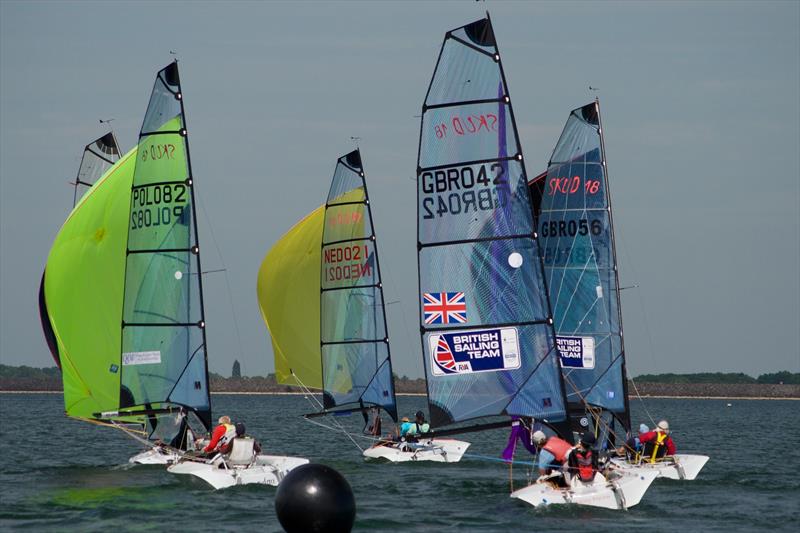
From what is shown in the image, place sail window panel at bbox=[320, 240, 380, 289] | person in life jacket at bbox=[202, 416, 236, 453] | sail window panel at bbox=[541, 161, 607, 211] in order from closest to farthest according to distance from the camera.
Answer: person in life jacket at bbox=[202, 416, 236, 453] → sail window panel at bbox=[541, 161, 607, 211] → sail window panel at bbox=[320, 240, 380, 289]

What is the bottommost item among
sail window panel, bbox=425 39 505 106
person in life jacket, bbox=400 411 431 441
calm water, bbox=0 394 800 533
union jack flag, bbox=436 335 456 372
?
calm water, bbox=0 394 800 533

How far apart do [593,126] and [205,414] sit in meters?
12.8

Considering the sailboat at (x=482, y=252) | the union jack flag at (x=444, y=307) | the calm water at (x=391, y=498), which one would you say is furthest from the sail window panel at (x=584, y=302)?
the union jack flag at (x=444, y=307)

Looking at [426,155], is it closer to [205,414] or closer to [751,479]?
[205,414]

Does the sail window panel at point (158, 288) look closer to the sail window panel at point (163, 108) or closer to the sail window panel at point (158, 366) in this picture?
the sail window panel at point (158, 366)

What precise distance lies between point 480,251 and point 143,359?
32.9ft

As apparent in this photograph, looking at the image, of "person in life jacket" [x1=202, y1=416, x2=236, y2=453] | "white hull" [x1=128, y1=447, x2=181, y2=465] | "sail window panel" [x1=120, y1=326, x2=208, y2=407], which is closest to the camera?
"person in life jacket" [x1=202, y1=416, x2=236, y2=453]

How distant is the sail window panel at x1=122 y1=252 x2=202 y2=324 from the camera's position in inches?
1215

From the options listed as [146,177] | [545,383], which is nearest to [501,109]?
[545,383]

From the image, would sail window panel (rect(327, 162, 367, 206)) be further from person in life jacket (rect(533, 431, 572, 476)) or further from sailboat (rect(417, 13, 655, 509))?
person in life jacket (rect(533, 431, 572, 476))

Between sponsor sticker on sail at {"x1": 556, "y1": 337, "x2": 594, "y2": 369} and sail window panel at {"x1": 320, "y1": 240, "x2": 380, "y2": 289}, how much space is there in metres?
6.82

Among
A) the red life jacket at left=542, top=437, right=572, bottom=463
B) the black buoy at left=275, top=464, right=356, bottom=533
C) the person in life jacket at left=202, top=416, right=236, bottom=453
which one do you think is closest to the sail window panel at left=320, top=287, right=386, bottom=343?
the person in life jacket at left=202, top=416, right=236, bottom=453

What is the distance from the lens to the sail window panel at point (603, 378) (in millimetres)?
33781

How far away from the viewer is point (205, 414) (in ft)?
101
